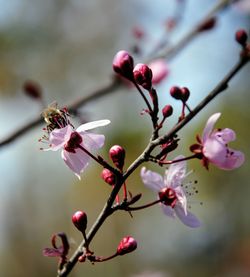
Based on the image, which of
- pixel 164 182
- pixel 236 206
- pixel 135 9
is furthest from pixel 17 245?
pixel 164 182

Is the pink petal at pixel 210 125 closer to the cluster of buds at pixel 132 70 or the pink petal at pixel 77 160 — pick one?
the cluster of buds at pixel 132 70

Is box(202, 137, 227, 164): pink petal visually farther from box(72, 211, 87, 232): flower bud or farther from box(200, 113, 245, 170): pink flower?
box(72, 211, 87, 232): flower bud

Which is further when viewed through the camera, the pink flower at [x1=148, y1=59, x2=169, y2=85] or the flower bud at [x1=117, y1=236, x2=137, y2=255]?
the pink flower at [x1=148, y1=59, x2=169, y2=85]

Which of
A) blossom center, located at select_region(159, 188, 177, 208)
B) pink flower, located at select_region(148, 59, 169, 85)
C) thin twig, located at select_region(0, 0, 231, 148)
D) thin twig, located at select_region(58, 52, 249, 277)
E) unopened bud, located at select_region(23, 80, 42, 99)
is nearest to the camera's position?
thin twig, located at select_region(58, 52, 249, 277)

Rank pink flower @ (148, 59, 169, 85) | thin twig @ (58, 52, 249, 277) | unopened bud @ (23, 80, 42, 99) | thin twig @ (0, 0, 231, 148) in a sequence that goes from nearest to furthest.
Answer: thin twig @ (58, 52, 249, 277) < thin twig @ (0, 0, 231, 148) < unopened bud @ (23, 80, 42, 99) < pink flower @ (148, 59, 169, 85)

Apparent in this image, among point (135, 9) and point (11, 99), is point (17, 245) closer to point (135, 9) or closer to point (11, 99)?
point (11, 99)

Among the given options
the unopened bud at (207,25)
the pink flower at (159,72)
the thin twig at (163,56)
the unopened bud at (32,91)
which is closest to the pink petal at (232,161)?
the thin twig at (163,56)

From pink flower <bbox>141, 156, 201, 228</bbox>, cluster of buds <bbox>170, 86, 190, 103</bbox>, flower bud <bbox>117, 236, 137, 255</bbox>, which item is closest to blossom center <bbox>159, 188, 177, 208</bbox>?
pink flower <bbox>141, 156, 201, 228</bbox>
